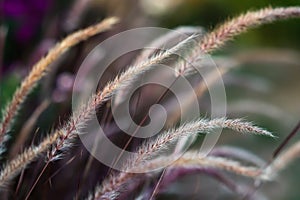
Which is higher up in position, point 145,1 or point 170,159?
point 145,1

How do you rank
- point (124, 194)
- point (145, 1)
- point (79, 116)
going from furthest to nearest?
point (145, 1) < point (124, 194) < point (79, 116)

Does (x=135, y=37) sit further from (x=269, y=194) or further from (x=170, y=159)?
(x=170, y=159)

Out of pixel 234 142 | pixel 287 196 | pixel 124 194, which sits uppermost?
pixel 124 194

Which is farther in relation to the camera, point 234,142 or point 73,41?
point 234,142

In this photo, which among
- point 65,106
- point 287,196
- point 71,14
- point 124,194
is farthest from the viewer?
point 287,196

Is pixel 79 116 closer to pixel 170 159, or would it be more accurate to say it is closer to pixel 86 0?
pixel 170 159

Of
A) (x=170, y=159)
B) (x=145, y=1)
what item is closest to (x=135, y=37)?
(x=145, y=1)
